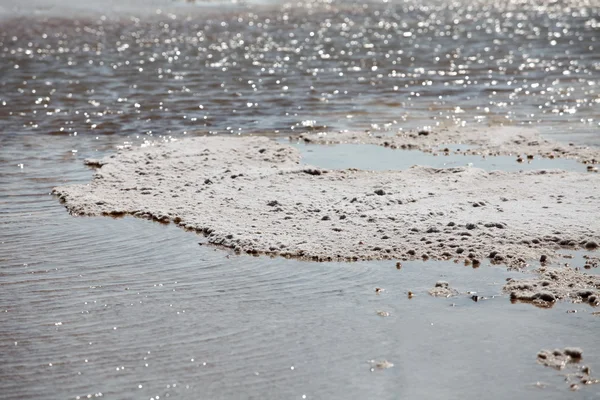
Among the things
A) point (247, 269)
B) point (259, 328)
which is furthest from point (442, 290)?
point (247, 269)

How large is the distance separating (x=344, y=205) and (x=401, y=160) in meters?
2.13

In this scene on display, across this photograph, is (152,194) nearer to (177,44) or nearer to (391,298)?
(391,298)

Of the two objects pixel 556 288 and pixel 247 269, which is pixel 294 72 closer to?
pixel 247 269

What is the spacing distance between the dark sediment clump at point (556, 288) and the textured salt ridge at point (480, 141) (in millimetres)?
3409

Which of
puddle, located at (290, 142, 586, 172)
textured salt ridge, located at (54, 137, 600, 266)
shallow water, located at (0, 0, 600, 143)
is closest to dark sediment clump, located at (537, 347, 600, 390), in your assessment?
textured salt ridge, located at (54, 137, 600, 266)

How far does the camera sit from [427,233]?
7.33 metres

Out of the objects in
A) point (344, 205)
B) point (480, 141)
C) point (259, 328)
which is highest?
point (480, 141)

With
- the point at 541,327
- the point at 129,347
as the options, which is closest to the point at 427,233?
the point at 541,327

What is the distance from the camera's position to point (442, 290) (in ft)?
20.7

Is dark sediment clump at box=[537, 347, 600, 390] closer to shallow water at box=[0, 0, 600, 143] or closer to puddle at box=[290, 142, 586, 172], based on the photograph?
puddle at box=[290, 142, 586, 172]

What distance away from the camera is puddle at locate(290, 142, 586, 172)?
962cm

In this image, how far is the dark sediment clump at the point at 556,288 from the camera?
614 centimetres

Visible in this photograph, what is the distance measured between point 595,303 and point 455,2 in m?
33.2

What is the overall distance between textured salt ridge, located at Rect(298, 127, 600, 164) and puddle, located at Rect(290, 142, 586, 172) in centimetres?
18
